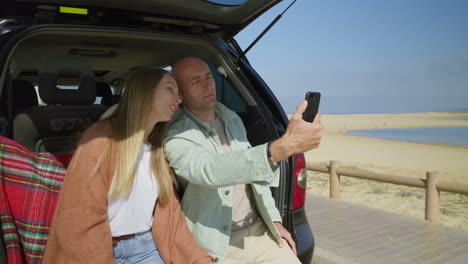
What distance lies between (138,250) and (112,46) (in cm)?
174

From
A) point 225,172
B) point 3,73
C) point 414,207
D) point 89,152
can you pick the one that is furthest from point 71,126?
point 414,207

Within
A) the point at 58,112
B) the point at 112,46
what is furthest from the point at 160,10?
the point at 112,46

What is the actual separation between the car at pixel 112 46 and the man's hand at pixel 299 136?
0.86 metres

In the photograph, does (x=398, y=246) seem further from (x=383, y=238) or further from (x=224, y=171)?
(x=224, y=171)

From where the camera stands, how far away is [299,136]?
4.63 feet

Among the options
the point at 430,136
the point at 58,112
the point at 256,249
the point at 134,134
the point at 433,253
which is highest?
the point at 430,136

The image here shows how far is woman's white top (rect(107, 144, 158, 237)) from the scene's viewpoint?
1.64 metres

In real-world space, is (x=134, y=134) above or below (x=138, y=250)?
above

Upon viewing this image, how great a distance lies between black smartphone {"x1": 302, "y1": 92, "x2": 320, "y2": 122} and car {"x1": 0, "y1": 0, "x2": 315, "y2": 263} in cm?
69

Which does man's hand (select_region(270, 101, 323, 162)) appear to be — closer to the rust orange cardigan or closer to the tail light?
the rust orange cardigan

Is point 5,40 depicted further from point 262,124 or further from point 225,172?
point 262,124

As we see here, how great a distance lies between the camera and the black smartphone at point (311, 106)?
1.56 meters

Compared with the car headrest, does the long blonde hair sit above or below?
below

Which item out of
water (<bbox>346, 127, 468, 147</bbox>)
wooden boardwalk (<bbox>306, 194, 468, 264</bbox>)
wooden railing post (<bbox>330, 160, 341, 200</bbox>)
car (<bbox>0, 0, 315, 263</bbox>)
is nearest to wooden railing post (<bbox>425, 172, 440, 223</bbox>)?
wooden boardwalk (<bbox>306, 194, 468, 264</bbox>)
